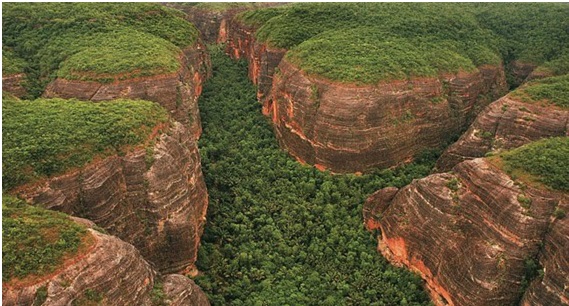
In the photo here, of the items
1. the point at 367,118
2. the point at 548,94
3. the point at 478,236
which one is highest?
the point at 548,94

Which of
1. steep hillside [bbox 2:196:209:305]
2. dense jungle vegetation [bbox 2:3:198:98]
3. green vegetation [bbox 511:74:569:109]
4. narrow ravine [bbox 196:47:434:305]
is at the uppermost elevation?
green vegetation [bbox 511:74:569:109]

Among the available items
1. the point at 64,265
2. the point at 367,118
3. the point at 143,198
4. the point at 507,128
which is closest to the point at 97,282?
the point at 64,265

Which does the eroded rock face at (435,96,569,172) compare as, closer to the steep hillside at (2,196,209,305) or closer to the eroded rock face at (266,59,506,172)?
the eroded rock face at (266,59,506,172)

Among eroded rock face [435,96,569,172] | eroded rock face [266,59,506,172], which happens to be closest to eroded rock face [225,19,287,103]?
eroded rock face [266,59,506,172]

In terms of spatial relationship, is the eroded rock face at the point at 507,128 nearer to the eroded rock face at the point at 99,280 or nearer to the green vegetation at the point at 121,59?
the eroded rock face at the point at 99,280

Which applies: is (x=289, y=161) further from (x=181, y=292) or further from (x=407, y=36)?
(x=407, y=36)

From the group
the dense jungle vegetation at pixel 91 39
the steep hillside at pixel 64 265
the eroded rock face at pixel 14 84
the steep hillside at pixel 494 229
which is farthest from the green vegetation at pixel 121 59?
the steep hillside at pixel 494 229
